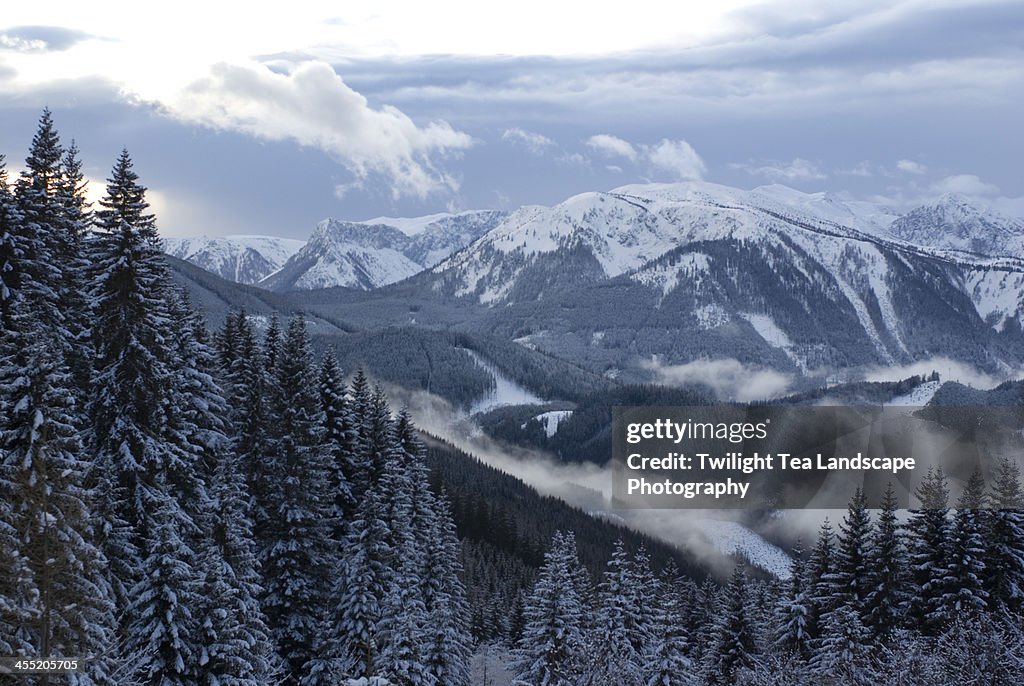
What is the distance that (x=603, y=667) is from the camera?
40.1m

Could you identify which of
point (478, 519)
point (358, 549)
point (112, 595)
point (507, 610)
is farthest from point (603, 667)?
point (478, 519)

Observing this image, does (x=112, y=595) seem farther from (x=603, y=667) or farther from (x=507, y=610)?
(x=507, y=610)


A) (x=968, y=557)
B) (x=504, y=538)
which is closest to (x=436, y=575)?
(x=968, y=557)

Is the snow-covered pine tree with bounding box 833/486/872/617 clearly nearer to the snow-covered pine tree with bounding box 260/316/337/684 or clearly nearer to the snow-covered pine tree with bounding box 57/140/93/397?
the snow-covered pine tree with bounding box 260/316/337/684

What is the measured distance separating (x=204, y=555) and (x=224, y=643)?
2.92m

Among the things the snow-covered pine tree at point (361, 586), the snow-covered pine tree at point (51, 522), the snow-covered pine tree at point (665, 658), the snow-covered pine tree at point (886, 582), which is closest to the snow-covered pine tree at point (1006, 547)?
the snow-covered pine tree at point (886, 582)

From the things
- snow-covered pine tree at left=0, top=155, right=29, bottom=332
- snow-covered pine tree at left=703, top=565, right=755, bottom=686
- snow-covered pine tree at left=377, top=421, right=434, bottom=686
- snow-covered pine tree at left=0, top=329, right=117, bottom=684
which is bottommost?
snow-covered pine tree at left=703, top=565, right=755, bottom=686

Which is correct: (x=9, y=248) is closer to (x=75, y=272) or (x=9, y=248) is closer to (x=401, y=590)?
(x=75, y=272)

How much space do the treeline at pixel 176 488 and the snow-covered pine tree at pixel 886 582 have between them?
21.3 meters

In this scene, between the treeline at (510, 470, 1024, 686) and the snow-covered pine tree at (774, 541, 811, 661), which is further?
the snow-covered pine tree at (774, 541, 811, 661)

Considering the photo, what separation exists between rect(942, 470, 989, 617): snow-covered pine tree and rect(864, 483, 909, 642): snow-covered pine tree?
8.33 ft

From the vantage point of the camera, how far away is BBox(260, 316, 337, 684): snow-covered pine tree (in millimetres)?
42500

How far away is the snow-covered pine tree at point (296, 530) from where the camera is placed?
42.5 m

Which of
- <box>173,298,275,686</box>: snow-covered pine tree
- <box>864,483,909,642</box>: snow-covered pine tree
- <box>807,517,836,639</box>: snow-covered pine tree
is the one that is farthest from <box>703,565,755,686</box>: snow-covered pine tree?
<box>173,298,275,686</box>: snow-covered pine tree
